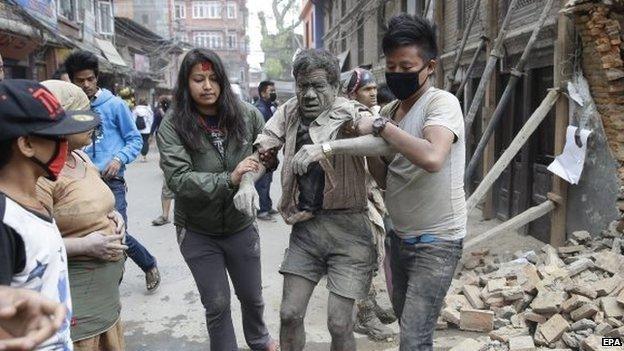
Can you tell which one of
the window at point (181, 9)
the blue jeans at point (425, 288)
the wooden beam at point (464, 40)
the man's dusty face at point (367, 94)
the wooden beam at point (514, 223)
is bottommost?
the wooden beam at point (514, 223)

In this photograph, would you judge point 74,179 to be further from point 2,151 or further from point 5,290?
point 5,290

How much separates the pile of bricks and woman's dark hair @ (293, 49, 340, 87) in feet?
6.65

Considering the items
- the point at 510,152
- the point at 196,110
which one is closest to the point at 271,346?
the point at 196,110

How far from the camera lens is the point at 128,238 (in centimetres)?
465

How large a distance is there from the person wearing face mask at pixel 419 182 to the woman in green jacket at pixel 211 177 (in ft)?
2.35

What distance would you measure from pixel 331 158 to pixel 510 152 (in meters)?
3.42

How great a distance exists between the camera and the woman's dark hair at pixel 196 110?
3.02 m

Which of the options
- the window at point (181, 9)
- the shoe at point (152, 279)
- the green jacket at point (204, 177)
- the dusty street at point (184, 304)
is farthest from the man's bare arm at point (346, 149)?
the window at point (181, 9)

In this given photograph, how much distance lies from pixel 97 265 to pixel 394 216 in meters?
1.41

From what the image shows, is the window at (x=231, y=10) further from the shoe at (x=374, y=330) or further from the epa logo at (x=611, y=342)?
the epa logo at (x=611, y=342)

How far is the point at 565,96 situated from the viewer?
19.0 feet

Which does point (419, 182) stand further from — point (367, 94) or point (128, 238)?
point (128, 238)

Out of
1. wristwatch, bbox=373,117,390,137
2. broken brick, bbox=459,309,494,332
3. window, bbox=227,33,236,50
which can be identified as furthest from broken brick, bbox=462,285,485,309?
window, bbox=227,33,236,50

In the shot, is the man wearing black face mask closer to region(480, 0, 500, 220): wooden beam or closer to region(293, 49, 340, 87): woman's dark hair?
region(480, 0, 500, 220): wooden beam
